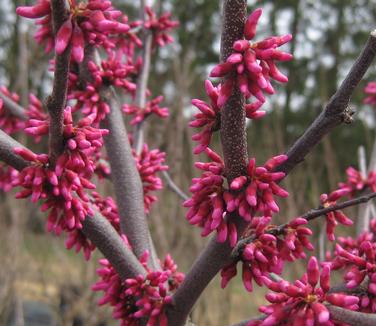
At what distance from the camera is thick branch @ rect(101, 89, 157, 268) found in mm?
1704

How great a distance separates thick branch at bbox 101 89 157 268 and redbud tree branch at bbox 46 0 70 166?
48 centimetres

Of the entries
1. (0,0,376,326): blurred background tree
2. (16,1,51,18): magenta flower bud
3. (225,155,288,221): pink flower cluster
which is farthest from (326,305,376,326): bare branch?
(0,0,376,326): blurred background tree

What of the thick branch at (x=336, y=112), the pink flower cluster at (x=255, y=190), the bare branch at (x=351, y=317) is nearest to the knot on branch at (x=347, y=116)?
the thick branch at (x=336, y=112)

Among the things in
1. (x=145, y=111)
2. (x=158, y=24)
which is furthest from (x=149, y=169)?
(x=158, y=24)

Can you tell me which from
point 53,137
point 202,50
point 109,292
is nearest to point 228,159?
point 53,137

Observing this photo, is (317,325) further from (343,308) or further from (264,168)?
(264,168)

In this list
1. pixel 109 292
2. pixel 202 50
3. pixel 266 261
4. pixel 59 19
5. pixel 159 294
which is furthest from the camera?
pixel 202 50

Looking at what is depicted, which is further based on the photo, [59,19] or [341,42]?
[341,42]

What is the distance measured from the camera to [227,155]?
1.23 meters

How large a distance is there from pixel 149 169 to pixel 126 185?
205 millimetres

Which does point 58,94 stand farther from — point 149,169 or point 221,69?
point 149,169

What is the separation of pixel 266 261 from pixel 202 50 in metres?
10.3

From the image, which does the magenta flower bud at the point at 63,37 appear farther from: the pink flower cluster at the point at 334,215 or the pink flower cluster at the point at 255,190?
the pink flower cluster at the point at 334,215

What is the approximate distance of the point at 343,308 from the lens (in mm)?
1106
